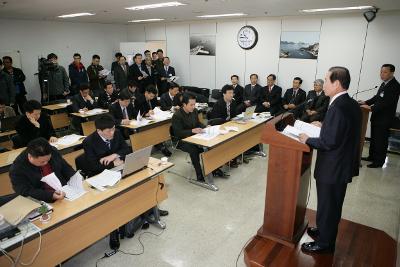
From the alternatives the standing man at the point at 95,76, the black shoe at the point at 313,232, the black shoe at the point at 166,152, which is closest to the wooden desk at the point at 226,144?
the black shoe at the point at 166,152

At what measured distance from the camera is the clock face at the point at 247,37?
25.2 feet

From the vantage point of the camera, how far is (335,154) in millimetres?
2199

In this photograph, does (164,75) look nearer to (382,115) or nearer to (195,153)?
(195,153)

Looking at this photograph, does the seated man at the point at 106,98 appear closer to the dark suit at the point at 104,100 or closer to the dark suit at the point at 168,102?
the dark suit at the point at 104,100

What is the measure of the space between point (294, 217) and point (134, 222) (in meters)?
1.80

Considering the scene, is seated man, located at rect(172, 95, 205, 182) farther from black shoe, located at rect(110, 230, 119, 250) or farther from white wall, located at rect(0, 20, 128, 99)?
white wall, located at rect(0, 20, 128, 99)

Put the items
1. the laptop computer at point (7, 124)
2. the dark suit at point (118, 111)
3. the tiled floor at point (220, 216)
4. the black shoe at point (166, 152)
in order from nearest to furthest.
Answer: the tiled floor at point (220, 216) → the laptop computer at point (7, 124) → the dark suit at point (118, 111) → the black shoe at point (166, 152)

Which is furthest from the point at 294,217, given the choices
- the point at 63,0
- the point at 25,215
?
the point at 63,0

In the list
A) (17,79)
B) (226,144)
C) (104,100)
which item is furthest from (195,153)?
(17,79)

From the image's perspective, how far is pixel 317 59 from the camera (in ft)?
22.6

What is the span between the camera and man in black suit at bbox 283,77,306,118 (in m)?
6.92

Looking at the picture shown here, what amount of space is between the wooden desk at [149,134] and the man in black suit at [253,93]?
271 centimetres

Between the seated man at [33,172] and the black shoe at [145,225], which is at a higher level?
the seated man at [33,172]

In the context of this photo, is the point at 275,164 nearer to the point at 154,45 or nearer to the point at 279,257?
the point at 279,257
